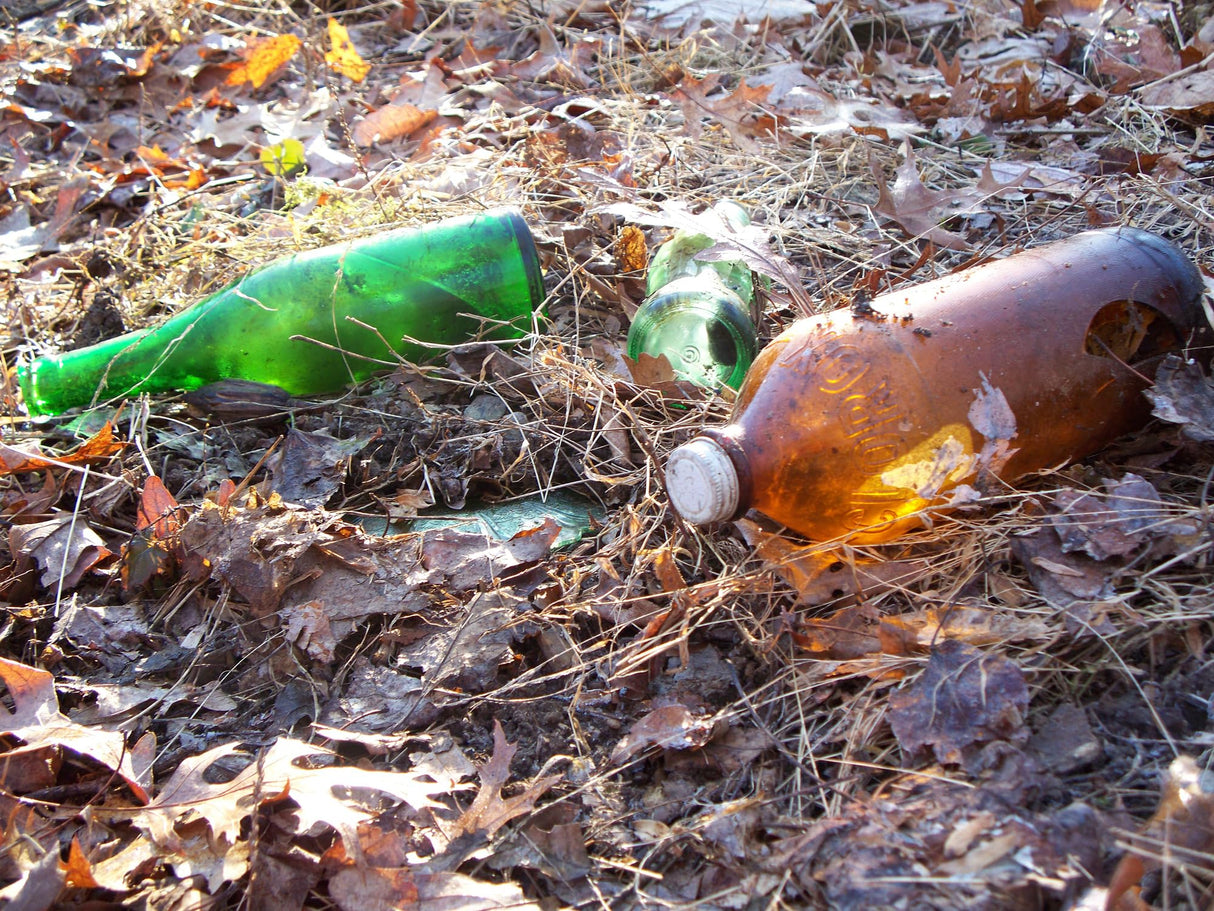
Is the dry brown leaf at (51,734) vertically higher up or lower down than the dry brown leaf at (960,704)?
lower down

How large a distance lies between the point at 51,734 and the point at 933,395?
1.62 metres

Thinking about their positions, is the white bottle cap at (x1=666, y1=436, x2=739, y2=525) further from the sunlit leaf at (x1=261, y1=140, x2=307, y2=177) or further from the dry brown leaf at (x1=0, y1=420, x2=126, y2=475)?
the sunlit leaf at (x1=261, y1=140, x2=307, y2=177)

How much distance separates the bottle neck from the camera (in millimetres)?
1483

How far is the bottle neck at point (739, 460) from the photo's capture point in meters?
1.48

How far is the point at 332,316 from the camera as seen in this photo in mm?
2365

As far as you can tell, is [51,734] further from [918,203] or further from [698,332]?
[918,203]

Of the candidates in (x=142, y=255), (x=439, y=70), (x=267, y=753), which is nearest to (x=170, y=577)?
(x=267, y=753)

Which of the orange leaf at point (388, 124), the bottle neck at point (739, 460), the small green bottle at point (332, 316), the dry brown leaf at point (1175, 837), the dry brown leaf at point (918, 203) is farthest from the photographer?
the orange leaf at point (388, 124)

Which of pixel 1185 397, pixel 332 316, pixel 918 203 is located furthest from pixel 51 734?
pixel 918 203

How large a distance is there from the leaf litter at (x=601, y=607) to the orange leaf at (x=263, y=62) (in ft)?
4.20

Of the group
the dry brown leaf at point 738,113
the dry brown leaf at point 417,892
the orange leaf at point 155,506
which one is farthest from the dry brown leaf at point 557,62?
the dry brown leaf at point 417,892

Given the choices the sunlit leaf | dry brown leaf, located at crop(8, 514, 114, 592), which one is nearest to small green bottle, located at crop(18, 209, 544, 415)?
dry brown leaf, located at crop(8, 514, 114, 592)

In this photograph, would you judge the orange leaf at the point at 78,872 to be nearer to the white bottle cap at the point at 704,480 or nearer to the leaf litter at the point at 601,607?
the leaf litter at the point at 601,607

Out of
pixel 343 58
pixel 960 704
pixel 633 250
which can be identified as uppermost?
pixel 343 58
